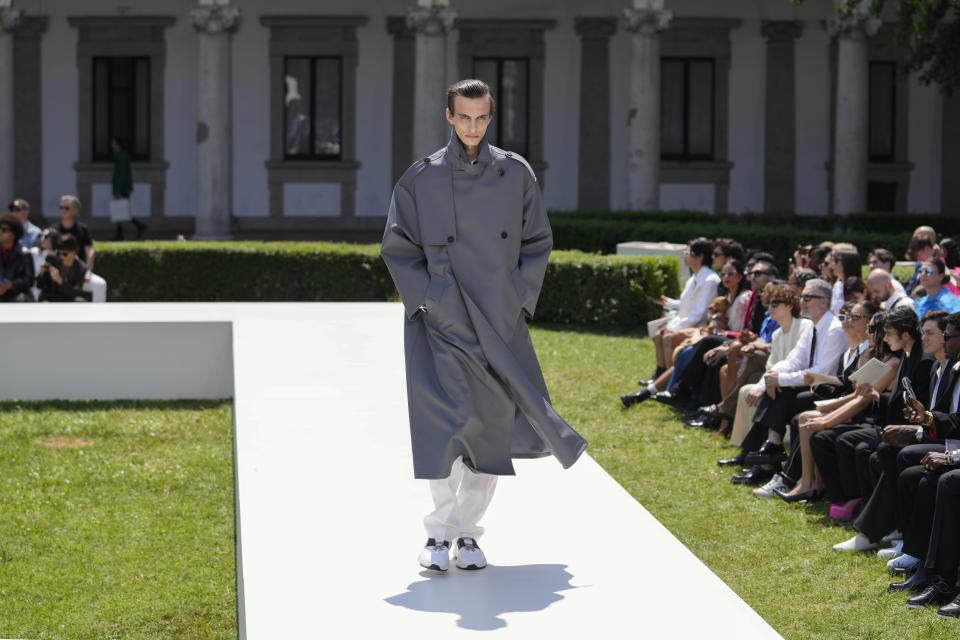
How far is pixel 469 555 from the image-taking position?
575cm

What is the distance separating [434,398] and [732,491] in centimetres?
375

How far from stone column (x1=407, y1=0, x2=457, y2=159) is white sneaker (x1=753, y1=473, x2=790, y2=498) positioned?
16.1m

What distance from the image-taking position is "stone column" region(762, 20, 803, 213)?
27906mm

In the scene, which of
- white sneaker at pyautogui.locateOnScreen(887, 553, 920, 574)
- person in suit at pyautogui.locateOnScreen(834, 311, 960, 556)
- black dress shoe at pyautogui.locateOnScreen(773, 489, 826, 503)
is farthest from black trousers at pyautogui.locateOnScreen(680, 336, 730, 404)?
white sneaker at pyautogui.locateOnScreen(887, 553, 920, 574)

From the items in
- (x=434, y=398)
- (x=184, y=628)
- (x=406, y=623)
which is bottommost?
(x=184, y=628)

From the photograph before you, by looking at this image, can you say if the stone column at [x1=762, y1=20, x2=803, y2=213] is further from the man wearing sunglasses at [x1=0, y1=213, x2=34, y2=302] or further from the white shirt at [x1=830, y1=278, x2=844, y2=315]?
the white shirt at [x1=830, y1=278, x2=844, y2=315]

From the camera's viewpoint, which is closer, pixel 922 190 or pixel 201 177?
pixel 201 177

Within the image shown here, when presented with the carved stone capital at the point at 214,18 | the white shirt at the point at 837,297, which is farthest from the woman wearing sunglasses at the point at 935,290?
the carved stone capital at the point at 214,18

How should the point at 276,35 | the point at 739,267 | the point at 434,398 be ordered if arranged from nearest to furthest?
the point at 434,398, the point at 739,267, the point at 276,35

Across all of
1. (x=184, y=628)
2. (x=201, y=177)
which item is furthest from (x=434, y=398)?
(x=201, y=177)

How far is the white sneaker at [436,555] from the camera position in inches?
224

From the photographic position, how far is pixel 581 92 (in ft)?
91.2

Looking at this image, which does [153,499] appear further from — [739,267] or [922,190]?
[922,190]

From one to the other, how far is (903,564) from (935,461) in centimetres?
54
